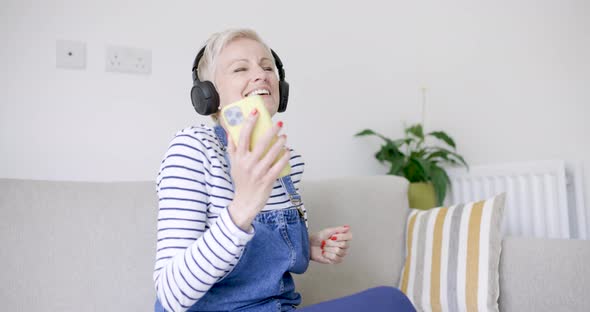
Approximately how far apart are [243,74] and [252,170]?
38cm

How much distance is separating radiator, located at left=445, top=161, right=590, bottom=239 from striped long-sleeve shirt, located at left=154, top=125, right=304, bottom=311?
1.17m

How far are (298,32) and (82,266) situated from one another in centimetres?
126

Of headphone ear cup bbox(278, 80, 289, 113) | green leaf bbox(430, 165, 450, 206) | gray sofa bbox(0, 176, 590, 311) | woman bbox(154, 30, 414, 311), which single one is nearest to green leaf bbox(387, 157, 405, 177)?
green leaf bbox(430, 165, 450, 206)

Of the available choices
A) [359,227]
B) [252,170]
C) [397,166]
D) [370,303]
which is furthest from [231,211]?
[397,166]

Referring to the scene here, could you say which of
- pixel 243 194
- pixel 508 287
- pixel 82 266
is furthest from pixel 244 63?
pixel 508 287

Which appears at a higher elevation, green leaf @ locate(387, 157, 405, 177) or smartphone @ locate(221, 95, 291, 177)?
smartphone @ locate(221, 95, 291, 177)

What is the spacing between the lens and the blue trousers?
841mm

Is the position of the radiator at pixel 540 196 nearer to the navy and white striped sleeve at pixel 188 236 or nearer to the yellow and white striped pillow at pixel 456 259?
the yellow and white striped pillow at pixel 456 259

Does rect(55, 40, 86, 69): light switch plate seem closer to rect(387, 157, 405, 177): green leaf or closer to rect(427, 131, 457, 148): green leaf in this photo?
rect(387, 157, 405, 177): green leaf

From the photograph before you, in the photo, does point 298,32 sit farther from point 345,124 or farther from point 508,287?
point 508,287

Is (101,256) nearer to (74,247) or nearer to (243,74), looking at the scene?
(74,247)

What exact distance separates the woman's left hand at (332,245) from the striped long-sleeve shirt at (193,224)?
164 millimetres

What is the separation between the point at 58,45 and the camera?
149 cm

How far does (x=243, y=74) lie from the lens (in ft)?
3.33
